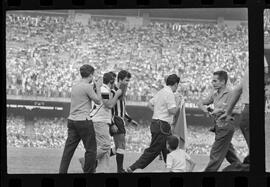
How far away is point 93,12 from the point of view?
517 inches

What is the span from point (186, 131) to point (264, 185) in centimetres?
107

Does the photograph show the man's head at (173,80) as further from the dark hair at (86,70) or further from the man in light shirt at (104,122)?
the dark hair at (86,70)

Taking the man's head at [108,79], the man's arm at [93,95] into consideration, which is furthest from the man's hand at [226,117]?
the man's arm at [93,95]

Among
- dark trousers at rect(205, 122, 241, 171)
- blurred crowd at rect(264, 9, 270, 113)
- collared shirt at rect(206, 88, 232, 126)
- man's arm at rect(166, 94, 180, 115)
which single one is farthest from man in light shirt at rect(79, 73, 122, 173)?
blurred crowd at rect(264, 9, 270, 113)

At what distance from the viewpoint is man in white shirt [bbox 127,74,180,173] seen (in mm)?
13281

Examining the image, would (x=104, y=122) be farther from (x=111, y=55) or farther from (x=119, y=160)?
(x=111, y=55)

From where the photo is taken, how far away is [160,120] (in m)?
13.3

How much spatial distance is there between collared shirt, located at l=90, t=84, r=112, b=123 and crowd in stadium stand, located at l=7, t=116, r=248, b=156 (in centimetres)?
27

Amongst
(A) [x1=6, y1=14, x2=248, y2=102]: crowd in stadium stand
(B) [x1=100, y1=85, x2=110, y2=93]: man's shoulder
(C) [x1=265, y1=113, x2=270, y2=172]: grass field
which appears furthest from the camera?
(C) [x1=265, y1=113, x2=270, y2=172]: grass field

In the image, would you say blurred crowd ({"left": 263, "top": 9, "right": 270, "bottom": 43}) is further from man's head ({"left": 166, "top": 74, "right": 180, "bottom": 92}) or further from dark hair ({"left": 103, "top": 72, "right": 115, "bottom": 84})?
dark hair ({"left": 103, "top": 72, "right": 115, "bottom": 84})

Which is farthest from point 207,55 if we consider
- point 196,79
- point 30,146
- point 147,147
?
point 30,146

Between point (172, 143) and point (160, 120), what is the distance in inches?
11.4

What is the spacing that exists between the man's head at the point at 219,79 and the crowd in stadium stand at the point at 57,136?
511 mm

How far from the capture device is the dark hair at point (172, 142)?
13.3 meters
